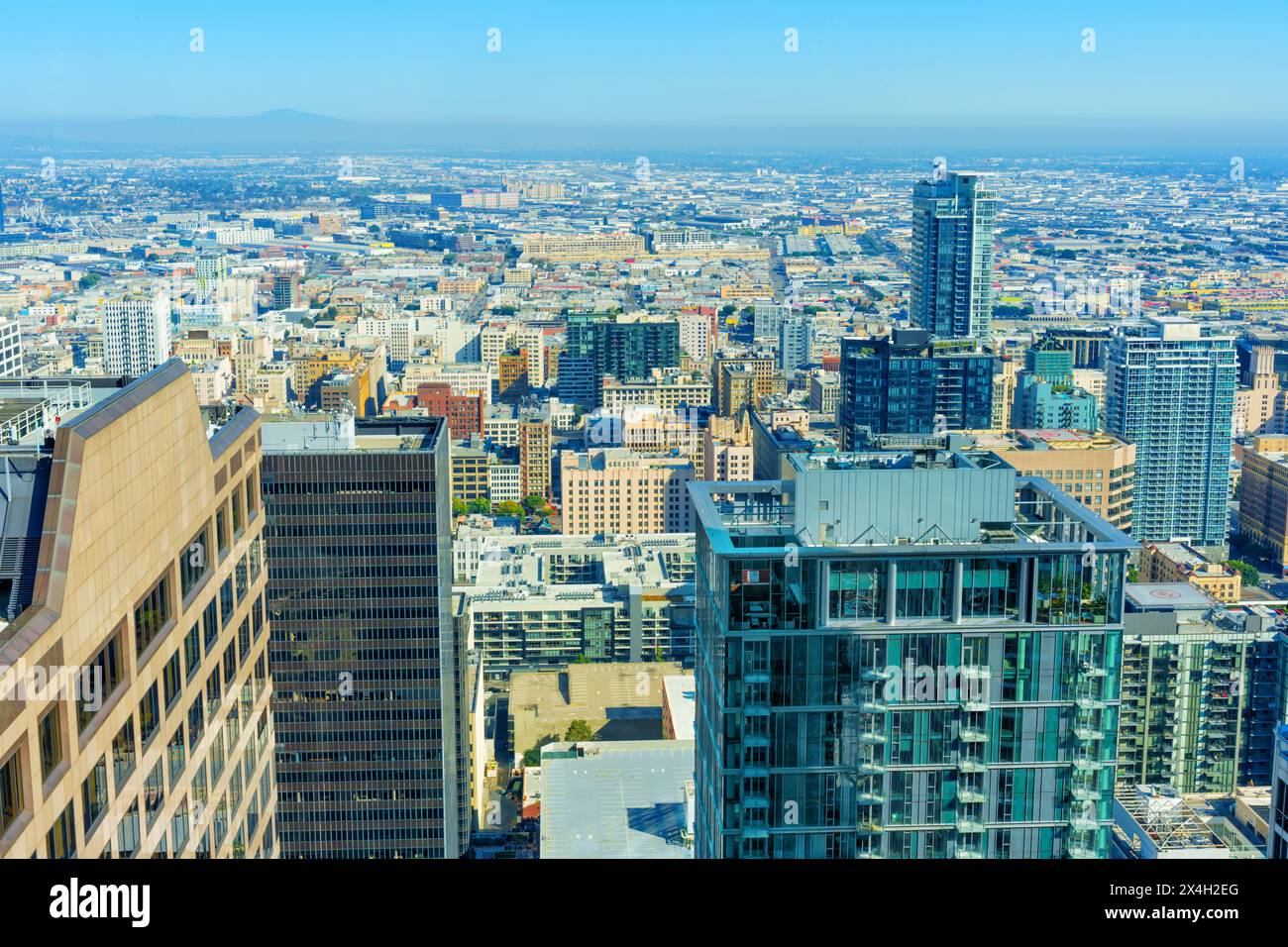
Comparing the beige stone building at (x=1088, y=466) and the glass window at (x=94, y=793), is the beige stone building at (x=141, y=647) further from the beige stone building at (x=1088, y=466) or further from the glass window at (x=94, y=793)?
the beige stone building at (x=1088, y=466)

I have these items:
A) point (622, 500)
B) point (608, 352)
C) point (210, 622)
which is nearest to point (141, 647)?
point (210, 622)

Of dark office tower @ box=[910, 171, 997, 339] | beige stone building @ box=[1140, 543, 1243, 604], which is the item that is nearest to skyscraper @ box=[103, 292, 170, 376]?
dark office tower @ box=[910, 171, 997, 339]

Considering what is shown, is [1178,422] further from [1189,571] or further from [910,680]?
[910,680]

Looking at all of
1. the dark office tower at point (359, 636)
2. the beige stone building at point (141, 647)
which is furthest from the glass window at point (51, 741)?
the dark office tower at point (359, 636)

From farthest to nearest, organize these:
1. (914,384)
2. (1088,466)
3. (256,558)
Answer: (914,384) → (1088,466) → (256,558)

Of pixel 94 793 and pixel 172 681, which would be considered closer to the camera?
pixel 94 793

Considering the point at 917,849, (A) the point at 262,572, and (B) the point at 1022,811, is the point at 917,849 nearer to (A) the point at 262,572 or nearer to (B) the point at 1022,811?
(B) the point at 1022,811
